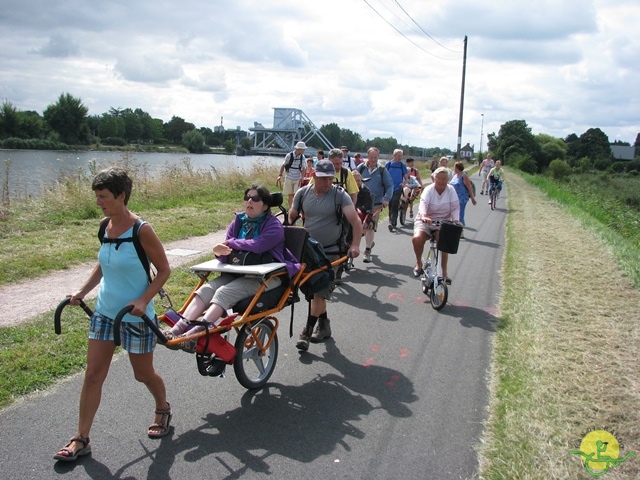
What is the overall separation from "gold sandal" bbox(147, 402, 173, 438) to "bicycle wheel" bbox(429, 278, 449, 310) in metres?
4.38

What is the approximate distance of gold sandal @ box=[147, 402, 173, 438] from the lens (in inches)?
148

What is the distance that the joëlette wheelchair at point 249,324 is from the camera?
393 cm

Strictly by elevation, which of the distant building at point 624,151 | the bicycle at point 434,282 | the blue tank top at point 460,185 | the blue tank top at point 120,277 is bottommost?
the bicycle at point 434,282

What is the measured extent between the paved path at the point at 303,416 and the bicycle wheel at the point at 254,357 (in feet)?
0.41

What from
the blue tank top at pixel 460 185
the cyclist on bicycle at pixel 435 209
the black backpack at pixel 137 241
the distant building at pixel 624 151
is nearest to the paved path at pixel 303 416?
the black backpack at pixel 137 241

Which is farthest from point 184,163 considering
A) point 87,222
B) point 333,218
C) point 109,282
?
point 109,282

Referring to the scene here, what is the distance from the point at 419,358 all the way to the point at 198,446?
2677 mm

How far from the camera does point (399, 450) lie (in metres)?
3.81

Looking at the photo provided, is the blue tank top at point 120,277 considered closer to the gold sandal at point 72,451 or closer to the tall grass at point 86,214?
the gold sandal at point 72,451

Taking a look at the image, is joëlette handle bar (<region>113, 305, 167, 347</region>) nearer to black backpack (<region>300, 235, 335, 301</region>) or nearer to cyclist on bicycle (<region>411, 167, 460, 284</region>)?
→ black backpack (<region>300, 235, 335, 301</region>)

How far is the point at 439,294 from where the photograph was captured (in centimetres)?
733

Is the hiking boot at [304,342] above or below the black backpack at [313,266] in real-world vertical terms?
below

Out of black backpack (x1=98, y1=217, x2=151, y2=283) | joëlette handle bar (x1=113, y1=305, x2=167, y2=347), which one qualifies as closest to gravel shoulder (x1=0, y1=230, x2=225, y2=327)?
black backpack (x1=98, y1=217, x2=151, y2=283)

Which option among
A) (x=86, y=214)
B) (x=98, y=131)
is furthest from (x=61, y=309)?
(x=98, y=131)
